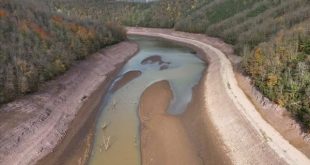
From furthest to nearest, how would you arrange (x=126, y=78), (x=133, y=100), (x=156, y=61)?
(x=156, y=61) → (x=126, y=78) → (x=133, y=100)

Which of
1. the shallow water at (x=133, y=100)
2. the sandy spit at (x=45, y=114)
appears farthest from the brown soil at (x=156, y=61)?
the sandy spit at (x=45, y=114)

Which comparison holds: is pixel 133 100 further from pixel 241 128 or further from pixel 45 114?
pixel 241 128

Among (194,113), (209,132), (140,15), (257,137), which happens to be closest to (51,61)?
(194,113)

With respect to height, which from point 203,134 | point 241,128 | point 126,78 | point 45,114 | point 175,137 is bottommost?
point 126,78

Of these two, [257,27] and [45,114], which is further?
[257,27]

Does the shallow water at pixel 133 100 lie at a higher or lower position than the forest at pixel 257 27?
lower

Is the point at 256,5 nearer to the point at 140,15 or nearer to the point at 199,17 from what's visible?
the point at 199,17

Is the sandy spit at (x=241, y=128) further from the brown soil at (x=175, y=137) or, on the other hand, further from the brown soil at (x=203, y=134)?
the brown soil at (x=175, y=137)

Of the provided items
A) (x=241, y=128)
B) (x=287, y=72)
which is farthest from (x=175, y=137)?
(x=287, y=72)
